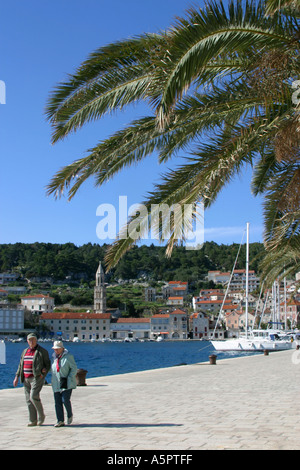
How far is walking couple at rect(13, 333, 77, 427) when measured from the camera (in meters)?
8.10

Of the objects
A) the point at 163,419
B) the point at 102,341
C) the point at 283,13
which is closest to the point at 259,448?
the point at 163,419

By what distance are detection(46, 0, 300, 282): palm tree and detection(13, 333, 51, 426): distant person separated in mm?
1865

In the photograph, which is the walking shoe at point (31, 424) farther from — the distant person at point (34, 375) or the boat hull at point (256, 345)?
the boat hull at point (256, 345)

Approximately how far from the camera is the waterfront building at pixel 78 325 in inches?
6791

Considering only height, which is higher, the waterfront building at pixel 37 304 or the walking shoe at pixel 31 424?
the walking shoe at pixel 31 424

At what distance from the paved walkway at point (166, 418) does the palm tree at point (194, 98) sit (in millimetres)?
2551

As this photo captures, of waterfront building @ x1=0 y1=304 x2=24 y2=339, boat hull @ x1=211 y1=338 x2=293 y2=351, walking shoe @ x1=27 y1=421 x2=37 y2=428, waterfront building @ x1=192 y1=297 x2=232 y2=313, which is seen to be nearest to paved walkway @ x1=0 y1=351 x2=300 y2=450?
walking shoe @ x1=27 y1=421 x2=37 y2=428

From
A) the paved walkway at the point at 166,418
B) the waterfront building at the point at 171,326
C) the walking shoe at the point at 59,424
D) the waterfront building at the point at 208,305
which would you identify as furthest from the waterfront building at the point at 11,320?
the walking shoe at the point at 59,424

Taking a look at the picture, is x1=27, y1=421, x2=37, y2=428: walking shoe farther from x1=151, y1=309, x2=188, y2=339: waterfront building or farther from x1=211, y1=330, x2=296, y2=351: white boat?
x1=151, y1=309, x2=188, y2=339: waterfront building

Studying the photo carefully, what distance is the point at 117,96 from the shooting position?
7.66 meters

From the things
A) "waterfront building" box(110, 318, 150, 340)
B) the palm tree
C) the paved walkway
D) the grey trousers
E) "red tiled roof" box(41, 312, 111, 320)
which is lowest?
"waterfront building" box(110, 318, 150, 340)

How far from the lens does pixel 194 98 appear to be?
8945 millimetres

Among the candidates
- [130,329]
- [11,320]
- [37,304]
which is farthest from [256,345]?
[37,304]

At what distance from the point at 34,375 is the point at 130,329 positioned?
16707 cm
